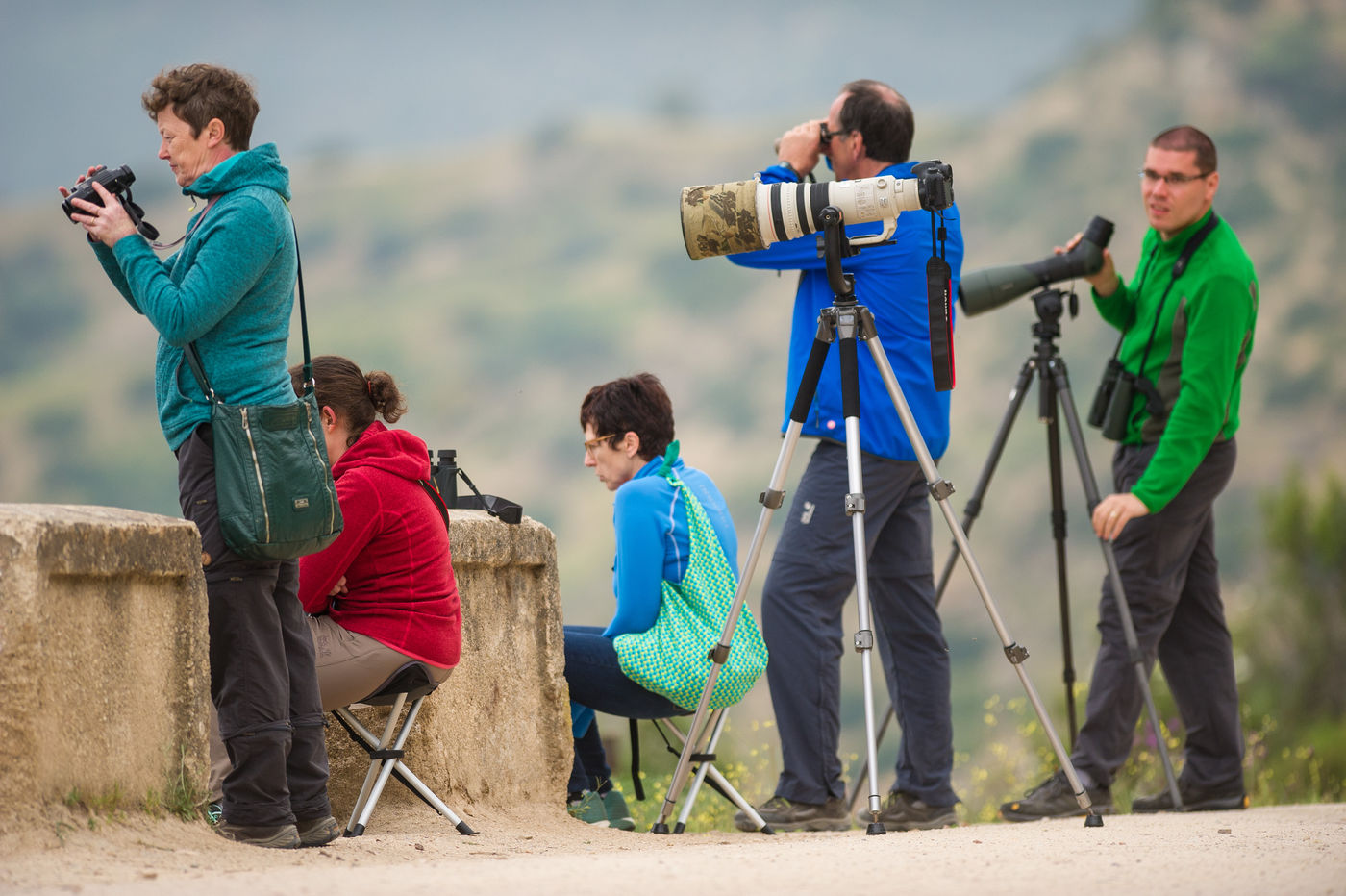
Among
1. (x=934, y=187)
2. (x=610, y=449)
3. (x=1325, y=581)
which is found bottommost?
(x=1325, y=581)

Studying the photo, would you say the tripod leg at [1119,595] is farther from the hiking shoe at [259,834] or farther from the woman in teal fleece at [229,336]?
the hiking shoe at [259,834]

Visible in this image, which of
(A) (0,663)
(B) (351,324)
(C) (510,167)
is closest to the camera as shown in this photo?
(A) (0,663)

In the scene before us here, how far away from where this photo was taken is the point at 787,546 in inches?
156

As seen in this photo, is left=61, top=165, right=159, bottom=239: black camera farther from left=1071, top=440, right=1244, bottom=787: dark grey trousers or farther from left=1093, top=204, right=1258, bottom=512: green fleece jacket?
left=1071, top=440, right=1244, bottom=787: dark grey trousers

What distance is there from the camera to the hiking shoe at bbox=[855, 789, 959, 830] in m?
4.02

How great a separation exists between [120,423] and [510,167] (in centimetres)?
1492

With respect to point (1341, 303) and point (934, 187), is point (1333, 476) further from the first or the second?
point (1341, 303)

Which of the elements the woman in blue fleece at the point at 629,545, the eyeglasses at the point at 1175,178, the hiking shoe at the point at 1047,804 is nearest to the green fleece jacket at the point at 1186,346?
the eyeglasses at the point at 1175,178

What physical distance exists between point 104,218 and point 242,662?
0.90 meters

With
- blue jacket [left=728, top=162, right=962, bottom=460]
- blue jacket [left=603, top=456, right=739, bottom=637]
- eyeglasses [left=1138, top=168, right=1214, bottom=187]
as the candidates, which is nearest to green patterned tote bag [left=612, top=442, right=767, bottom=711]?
blue jacket [left=603, top=456, right=739, bottom=637]

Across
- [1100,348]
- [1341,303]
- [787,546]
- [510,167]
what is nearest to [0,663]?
[787,546]

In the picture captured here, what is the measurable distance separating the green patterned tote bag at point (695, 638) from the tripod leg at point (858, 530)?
376mm

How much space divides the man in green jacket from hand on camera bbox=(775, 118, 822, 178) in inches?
40.8

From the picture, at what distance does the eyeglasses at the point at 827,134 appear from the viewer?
13.3 feet
